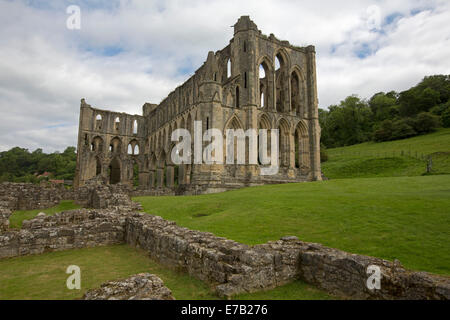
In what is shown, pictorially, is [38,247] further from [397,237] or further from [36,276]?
[397,237]

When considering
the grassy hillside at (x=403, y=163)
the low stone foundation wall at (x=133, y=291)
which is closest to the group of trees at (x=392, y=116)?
the grassy hillside at (x=403, y=163)

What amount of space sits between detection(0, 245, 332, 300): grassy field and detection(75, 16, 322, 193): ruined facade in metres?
16.0

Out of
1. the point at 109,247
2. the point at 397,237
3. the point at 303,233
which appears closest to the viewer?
the point at 397,237


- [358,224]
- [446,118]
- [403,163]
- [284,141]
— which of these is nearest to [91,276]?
[358,224]

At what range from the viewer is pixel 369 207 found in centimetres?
945

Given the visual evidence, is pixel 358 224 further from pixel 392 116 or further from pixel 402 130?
pixel 392 116

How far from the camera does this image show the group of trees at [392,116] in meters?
48.7

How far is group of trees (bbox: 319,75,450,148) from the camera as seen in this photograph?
1916 inches

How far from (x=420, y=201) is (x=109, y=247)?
1073cm

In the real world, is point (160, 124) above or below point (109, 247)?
above

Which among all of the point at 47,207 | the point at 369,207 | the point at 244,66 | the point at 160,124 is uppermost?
the point at 244,66

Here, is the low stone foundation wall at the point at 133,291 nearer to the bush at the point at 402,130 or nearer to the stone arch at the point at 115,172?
the stone arch at the point at 115,172

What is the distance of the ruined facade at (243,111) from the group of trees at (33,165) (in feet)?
123
